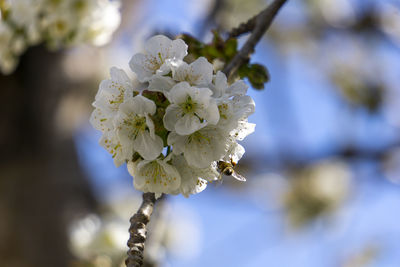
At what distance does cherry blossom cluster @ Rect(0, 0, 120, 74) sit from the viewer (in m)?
1.83

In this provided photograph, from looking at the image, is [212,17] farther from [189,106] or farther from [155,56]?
[189,106]

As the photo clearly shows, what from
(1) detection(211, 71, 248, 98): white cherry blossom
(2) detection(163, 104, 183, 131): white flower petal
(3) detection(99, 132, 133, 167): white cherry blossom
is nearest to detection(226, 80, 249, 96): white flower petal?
(1) detection(211, 71, 248, 98): white cherry blossom

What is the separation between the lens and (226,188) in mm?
4180

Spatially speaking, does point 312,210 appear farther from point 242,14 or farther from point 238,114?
point 238,114

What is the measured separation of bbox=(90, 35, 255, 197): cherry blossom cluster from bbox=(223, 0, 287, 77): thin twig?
5.9 inches

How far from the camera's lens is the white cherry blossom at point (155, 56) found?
93cm

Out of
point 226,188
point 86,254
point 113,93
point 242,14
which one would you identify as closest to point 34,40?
point 86,254

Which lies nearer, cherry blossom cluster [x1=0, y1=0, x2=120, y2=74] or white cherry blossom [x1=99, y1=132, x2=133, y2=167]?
white cherry blossom [x1=99, y1=132, x2=133, y2=167]

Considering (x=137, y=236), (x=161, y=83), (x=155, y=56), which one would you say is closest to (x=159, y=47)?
(x=155, y=56)

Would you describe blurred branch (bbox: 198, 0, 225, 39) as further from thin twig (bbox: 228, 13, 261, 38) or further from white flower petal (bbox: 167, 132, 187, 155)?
white flower petal (bbox: 167, 132, 187, 155)

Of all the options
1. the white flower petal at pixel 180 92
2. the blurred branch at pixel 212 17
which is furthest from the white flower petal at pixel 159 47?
the blurred branch at pixel 212 17

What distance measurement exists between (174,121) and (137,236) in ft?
0.73

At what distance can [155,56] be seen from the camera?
0.96m

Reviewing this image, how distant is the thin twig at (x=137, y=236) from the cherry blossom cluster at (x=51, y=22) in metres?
1.21
